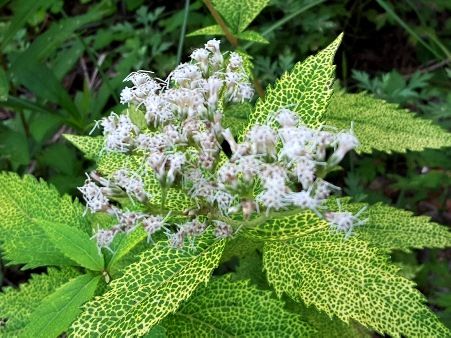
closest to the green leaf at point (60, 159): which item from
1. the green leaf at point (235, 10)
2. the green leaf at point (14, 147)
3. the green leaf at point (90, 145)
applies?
the green leaf at point (14, 147)

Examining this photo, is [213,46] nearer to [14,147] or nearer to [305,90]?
[305,90]

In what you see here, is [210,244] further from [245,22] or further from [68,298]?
[245,22]

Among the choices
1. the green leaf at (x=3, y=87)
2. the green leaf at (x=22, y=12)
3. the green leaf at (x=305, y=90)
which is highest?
the green leaf at (x=22, y=12)

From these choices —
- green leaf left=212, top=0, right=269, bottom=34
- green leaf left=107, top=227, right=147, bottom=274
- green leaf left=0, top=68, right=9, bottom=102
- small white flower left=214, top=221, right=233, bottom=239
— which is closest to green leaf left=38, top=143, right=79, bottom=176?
green leaf left=0, top=68, right=9, bottom=102

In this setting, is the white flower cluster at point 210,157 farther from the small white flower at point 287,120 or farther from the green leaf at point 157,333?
the green leaf at point 157,333

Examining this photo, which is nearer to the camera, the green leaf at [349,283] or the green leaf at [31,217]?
the green leaf at [349,283]

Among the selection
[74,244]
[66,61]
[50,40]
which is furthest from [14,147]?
[74,244]

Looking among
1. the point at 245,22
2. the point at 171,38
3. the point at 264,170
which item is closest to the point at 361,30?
the point at 171,38
